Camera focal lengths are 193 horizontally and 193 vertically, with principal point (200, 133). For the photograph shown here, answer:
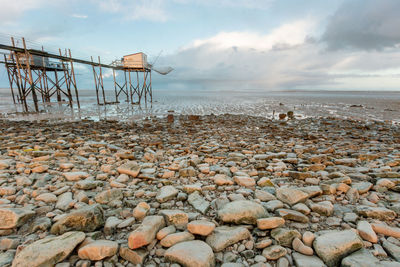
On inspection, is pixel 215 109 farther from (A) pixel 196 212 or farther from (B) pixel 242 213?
(B) pixel 242 213

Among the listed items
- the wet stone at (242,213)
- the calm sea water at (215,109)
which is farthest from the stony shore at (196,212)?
the calm sea water at (215,109)

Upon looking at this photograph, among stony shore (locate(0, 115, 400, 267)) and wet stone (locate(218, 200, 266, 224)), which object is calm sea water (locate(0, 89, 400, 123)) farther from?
wet stone (locate(218, 200, 266, 224))

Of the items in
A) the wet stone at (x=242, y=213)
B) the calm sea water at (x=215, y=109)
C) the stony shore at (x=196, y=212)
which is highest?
the wet stone at (x=242, y=213)

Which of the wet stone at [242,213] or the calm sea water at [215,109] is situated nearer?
the wet stone at [242,213]

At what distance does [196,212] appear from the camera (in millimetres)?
2664

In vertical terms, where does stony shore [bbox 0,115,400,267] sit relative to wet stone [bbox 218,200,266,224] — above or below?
below

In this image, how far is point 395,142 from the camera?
7215 mm

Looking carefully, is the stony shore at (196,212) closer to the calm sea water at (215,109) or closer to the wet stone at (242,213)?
the wet stone at (242,213)

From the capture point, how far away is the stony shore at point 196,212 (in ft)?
5.99

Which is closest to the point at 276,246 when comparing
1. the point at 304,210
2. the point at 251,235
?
Result: the point at 251,235

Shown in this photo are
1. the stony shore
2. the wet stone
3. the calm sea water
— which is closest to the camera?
the stony shore

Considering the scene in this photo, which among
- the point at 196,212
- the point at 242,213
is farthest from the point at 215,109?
the point at 242,213

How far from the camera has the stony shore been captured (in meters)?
1.83

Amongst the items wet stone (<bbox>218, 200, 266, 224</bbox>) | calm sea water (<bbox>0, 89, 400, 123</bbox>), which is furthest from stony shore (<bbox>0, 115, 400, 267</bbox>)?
calm sea water (<bbox>0, 89, 400, 123</bbox>)
